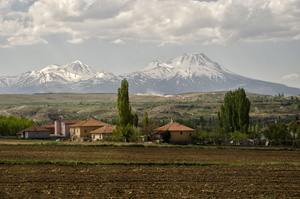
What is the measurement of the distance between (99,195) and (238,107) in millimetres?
86761

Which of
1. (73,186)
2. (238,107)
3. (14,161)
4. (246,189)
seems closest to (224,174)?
(246,189)

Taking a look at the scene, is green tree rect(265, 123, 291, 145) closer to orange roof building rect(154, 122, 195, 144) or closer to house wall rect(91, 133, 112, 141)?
orange roof building rect(154, 122, 195, 144)

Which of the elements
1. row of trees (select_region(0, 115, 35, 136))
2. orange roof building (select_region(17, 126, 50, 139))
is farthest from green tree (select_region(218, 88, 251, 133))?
row of trees (select_region(0, 115, 35, 136))

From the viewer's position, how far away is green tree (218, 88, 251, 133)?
111062mm

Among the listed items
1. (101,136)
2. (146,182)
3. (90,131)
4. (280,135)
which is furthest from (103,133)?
(146,182)

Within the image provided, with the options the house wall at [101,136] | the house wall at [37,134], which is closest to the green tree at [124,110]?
the house wall at [101,136]

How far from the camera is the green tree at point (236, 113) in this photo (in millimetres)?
111062

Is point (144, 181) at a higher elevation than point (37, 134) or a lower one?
lower

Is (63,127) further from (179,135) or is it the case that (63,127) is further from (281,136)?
(281,136)

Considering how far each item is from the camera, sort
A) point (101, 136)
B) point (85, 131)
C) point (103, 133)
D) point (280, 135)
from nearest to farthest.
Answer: point (280, 135)
point (103, 133)
point (101, 136)
point (85, 131)

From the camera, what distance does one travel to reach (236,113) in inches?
4449

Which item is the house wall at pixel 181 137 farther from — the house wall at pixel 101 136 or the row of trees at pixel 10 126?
the row of trees at pixel 10 126

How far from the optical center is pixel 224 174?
37469 millimetres

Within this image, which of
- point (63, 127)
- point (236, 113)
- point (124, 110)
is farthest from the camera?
point (63, 127)
